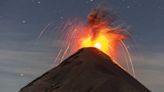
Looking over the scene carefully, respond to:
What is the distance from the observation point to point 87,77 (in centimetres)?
7719

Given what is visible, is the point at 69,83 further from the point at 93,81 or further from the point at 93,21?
the point at 93,21

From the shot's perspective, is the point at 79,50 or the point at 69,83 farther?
the point at 79,50

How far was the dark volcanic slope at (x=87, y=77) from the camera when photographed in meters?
75.6

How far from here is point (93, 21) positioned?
3312 inches

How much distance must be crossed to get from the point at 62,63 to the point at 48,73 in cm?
217

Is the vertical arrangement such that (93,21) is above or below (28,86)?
above

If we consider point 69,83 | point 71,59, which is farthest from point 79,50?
point 69,83

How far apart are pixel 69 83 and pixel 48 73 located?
5147 mm

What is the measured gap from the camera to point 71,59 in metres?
81.7

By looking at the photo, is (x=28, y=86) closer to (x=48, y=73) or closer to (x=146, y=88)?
(x=48, y=73)

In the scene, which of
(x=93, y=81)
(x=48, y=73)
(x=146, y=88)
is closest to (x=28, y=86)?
(x=48, y=73)

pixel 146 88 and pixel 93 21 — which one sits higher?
pixel 93 21

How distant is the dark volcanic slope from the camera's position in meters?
75.6

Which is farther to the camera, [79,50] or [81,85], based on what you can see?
[79,50]
